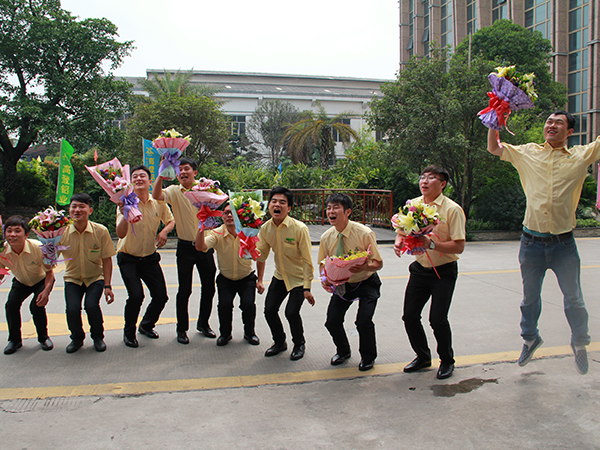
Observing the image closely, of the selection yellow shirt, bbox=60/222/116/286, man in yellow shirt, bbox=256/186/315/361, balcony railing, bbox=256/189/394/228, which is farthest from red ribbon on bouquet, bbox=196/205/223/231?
balcony railing, bbox=256/189/394/228

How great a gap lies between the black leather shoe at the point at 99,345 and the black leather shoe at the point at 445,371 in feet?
10.5

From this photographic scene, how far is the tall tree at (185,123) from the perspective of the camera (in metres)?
16.6

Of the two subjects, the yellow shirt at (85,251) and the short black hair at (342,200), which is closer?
the short black hair at (342,200)

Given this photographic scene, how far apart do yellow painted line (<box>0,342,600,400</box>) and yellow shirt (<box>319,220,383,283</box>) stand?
834mm

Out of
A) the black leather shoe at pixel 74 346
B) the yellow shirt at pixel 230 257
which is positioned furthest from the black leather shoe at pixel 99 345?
the yellow shirt at pixel 230 257

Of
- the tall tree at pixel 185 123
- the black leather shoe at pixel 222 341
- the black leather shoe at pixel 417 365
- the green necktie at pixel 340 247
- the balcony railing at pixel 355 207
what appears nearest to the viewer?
the black leather shoe at pixel 417 365

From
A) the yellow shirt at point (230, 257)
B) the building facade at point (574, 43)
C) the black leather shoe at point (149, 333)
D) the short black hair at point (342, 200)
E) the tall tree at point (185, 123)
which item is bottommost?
the black leather shoe at point (149, 333)

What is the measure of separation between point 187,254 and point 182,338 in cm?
89

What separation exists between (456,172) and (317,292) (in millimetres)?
8803

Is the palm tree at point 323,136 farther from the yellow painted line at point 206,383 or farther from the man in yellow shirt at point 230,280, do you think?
the yellow painted line at point 206,383

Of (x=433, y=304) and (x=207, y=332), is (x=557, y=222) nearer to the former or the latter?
(x=433, y=304)

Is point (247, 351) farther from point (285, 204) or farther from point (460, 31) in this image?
point (460, 31)

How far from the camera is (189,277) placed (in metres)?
5.27

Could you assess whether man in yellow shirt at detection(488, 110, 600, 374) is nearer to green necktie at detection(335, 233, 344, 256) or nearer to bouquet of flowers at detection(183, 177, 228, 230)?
green necktie at detection(335, 233, 344, 256)
